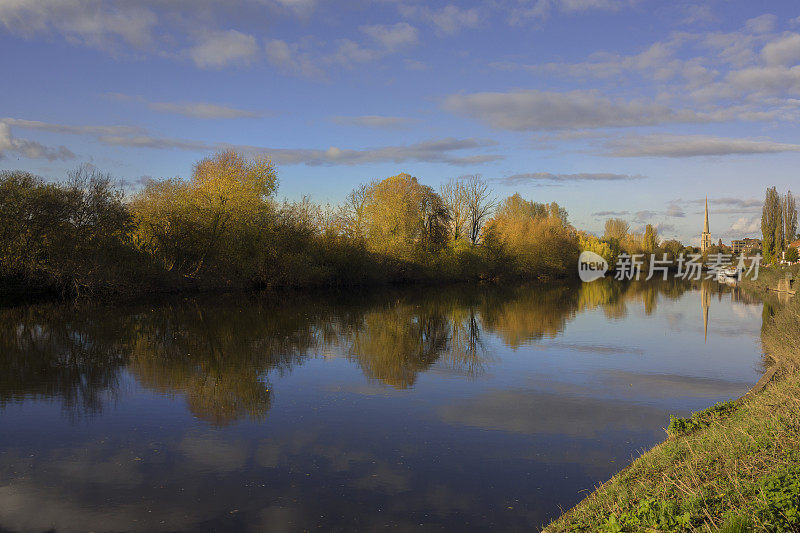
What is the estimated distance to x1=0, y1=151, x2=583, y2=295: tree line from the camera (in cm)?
2692

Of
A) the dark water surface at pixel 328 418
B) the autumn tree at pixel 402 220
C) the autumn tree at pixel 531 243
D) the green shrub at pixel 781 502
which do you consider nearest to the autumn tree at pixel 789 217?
the autumn tree at pixel 531 243

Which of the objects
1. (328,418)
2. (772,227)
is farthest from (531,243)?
(328,418)

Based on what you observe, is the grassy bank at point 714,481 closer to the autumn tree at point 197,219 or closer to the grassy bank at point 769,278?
the autumn tree at point 197,219

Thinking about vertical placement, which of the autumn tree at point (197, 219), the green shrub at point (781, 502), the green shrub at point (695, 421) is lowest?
the green shrub at point (695, 421)

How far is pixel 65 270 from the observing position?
88.4ft

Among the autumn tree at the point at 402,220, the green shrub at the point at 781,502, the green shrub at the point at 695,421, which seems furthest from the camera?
the autumn tree at the point at 402,220

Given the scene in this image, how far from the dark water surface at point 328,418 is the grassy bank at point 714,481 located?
0.75 meters

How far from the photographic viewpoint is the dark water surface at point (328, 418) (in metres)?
5.73

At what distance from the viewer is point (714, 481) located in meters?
4.91

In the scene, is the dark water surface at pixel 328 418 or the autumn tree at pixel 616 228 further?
the autumn tree at pixel 616 228

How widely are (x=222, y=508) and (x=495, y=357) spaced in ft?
31.2

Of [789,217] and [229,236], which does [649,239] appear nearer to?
[789,217]

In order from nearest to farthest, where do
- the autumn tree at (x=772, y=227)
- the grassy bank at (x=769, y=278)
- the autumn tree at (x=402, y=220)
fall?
the grassy bank at (x=769, y=278) → the autumn tree at (x=402, y=220) → the autumn tree at (x=772, y=227)

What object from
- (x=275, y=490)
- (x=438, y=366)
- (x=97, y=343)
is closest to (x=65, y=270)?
(x=97, y=343)
